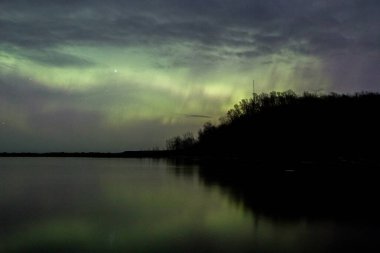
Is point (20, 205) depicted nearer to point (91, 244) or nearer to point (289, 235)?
point (91, 244)

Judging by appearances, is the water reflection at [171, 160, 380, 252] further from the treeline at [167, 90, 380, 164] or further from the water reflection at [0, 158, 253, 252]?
the treeline at [167, 90, 380, 164]

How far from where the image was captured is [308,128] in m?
132

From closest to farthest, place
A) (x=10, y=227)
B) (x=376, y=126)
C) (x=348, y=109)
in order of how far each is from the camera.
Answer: (x=10, y=227)
(x=376, y=126)
(x=348, y=109)

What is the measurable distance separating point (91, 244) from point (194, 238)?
4.35 meters

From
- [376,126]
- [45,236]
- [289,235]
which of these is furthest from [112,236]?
[376,126]

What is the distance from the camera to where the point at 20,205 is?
112ft

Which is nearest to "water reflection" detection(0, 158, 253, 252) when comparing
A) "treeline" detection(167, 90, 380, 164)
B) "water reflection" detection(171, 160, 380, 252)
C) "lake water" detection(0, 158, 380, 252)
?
"lake water" detection(0, 158, 380, 252)

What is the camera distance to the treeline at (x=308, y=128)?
118 metres

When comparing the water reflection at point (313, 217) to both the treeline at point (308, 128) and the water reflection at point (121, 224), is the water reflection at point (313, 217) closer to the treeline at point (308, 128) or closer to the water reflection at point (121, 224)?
the water reflection at point (121, 224)

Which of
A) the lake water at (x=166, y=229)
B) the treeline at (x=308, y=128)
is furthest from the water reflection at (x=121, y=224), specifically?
the treeline at (x=308, y=128)

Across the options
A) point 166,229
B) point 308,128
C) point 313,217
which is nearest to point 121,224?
point 166,229

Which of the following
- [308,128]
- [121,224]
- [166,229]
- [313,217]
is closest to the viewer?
[166,229]

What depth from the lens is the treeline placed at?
118 m

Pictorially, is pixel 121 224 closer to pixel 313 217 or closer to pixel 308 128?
pixel 313 217
